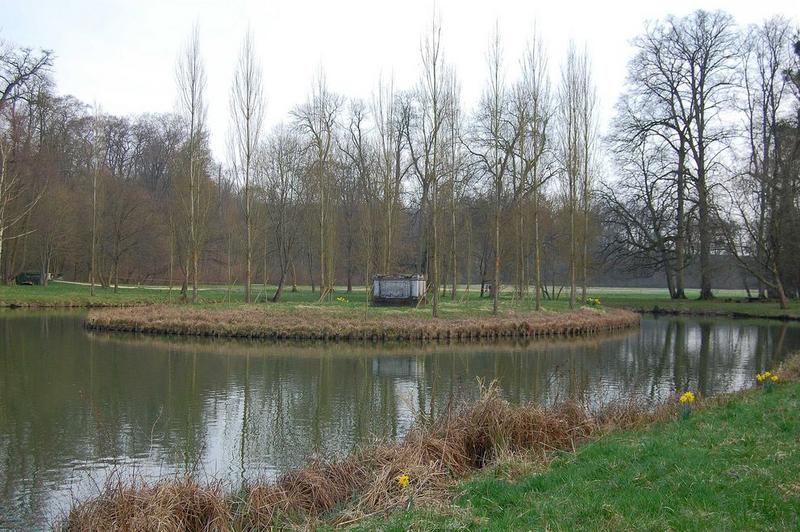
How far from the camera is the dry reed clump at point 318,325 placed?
76.9 ft

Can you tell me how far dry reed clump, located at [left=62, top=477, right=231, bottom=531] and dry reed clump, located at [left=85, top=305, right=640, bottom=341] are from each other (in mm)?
16620

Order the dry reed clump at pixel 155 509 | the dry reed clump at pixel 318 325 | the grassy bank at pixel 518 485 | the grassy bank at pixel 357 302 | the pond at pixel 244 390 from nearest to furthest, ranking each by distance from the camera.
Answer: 1. the grassy bank at pixel 518 485
2. the dry reed clump at pixel 155 509
3. the pond at pixel 244 390
4. the dry reed clump at pixel 318 325
5. the grassy bank at pixel 357 302

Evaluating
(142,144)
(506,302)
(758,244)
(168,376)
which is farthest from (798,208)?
(142,144)

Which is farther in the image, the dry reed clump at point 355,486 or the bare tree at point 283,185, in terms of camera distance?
the bare tree at point 283,185

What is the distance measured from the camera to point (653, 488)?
19.2 feet

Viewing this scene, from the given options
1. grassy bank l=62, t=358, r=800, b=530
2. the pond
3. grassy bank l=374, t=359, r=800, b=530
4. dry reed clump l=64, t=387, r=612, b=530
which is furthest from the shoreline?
dry reed clump l=64, t=387, r=612, b=530

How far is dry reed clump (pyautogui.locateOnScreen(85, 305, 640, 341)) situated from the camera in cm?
2344

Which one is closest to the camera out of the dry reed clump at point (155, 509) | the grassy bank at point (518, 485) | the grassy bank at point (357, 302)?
the grassy bank at point (518, 485)

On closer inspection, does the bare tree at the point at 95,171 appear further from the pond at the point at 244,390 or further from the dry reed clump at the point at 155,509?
the dry reed clump at the point at 155,509

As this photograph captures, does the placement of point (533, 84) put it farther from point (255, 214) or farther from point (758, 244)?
point (758, 244)

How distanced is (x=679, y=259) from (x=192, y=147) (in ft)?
100

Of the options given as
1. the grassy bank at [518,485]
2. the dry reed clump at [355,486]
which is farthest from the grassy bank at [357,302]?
the grassy bank at [518,485]

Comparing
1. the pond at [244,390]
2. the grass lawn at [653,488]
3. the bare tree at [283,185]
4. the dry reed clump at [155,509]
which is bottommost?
the pond at [244,390]

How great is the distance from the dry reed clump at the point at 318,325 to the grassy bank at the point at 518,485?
14572 mm
